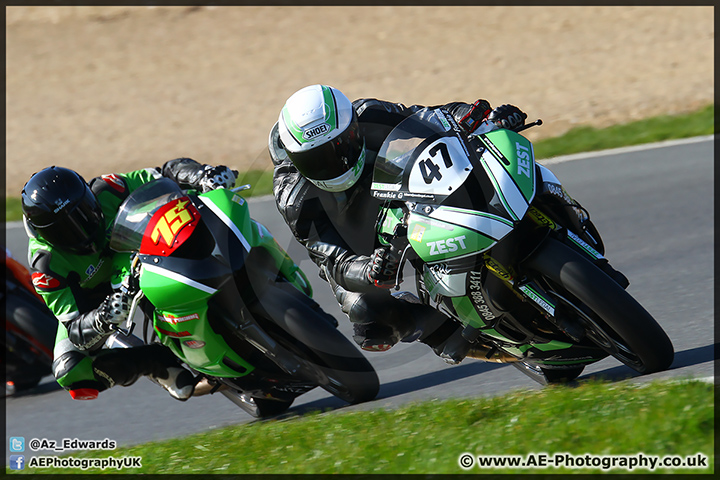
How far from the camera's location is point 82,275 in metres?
5.61

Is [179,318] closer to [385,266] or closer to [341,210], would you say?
[341,210]

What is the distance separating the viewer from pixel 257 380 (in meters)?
5.34

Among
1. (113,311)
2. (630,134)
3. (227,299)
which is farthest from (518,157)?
(630,134)

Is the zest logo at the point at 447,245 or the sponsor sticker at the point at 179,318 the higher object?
the zest logo at the point at 447,245

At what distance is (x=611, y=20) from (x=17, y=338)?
460 inches

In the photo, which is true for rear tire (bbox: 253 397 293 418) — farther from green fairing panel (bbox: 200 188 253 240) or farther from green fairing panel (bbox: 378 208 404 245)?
green fairing panel (bbox: 378 208 404 245)

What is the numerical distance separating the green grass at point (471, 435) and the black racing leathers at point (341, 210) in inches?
30.2

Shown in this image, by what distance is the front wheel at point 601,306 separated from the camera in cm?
381

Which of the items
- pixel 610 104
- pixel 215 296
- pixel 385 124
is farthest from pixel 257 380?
pixel 610 104

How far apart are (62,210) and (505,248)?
2.69 metres

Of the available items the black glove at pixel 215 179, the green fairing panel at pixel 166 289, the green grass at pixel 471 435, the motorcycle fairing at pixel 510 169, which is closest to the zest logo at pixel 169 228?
the green fairing panel at pixel 166 289

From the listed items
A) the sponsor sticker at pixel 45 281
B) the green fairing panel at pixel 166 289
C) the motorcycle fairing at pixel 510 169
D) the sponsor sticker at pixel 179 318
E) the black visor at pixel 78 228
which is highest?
the motorcycle fairing at pixel 510 169

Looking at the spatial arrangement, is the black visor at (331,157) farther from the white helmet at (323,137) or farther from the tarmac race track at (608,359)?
the tarmac race track at (608,359)

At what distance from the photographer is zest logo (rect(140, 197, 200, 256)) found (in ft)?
15.8
